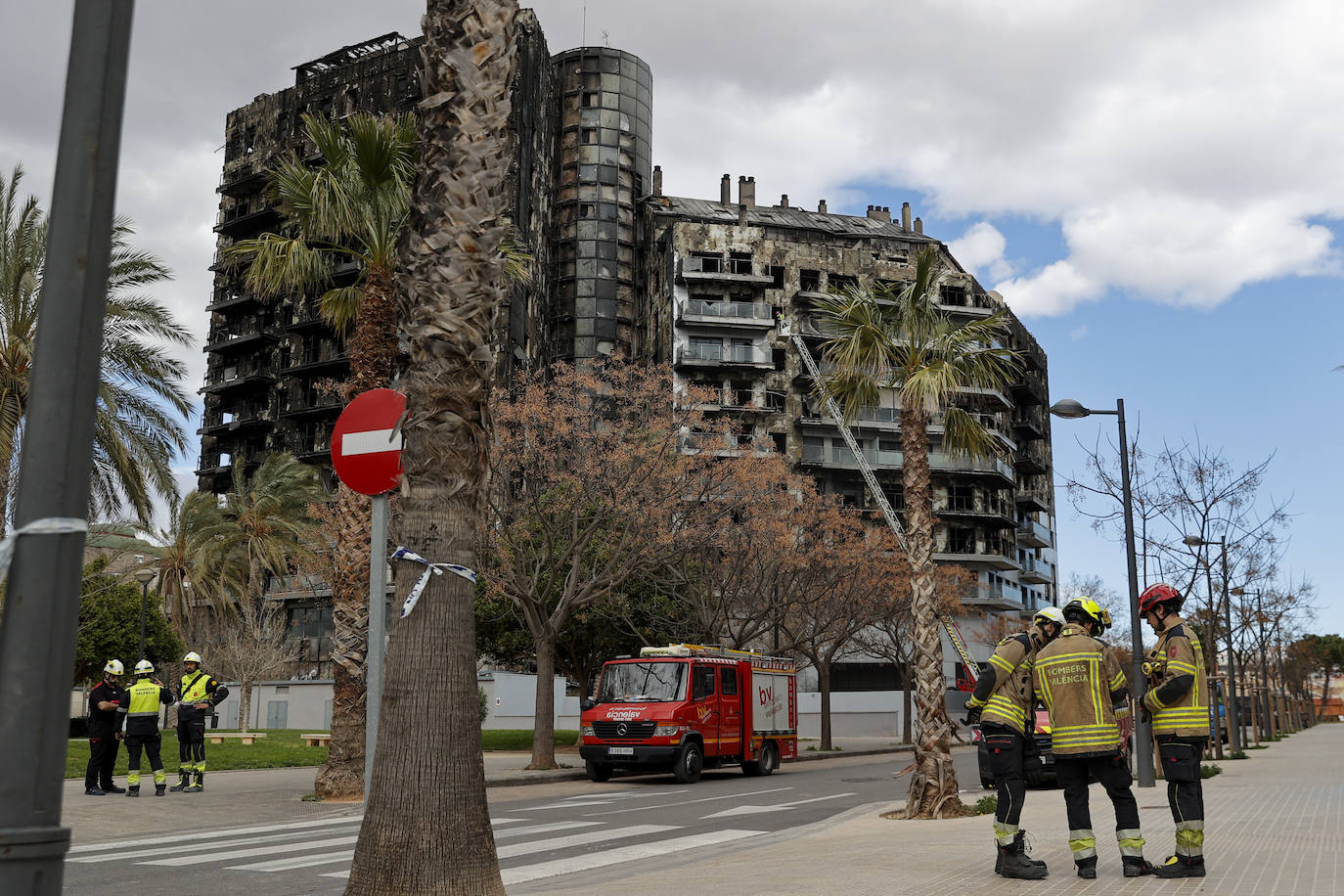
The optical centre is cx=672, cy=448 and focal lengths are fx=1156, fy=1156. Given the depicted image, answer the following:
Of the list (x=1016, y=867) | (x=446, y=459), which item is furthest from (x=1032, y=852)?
(x=446, y=459)

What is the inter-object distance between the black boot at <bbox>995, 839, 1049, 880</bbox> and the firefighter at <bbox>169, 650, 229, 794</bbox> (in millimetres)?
13828

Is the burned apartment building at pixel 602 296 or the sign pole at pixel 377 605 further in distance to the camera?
the burned apartment building at pixel 602 296

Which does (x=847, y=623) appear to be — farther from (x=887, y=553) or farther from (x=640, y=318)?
(x=640, y=318)

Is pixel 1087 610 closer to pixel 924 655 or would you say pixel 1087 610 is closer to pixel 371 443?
pixel 371 443

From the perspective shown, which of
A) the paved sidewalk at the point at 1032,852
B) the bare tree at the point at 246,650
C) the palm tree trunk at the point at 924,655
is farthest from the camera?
the bare tree at the point at 246,650

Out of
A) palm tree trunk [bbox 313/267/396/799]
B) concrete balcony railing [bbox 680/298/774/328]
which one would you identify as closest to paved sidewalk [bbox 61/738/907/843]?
palm tree trunk [bbox 313/267/396/799]

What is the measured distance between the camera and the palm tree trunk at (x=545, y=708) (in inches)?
1019

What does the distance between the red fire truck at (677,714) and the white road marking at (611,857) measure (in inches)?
341

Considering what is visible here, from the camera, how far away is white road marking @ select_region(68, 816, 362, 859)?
1191cm

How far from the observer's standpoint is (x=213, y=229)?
249 ft

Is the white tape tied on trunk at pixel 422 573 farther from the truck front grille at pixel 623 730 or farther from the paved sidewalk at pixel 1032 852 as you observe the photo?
the truck front grille at pixel 623 730

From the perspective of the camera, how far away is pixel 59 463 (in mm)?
3145

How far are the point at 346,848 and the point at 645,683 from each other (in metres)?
11.6

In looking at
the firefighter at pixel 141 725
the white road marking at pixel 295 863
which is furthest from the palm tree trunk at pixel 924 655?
the firefighter at pixel 141 725
